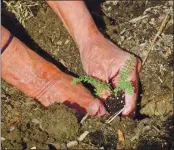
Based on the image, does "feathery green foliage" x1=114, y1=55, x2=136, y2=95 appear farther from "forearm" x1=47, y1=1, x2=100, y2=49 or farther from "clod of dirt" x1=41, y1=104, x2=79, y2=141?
"forearm" x1=47, y1=1, x2=100, y2=49

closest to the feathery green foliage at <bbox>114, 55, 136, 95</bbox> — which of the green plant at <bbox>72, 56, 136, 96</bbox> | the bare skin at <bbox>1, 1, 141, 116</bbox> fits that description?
the green plant at <bbox>72, 56, 136, 96</bbox>

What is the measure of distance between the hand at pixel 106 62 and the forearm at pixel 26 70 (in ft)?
0.68

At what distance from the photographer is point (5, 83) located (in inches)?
116

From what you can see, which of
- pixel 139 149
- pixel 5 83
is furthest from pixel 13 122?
pixel 139 149

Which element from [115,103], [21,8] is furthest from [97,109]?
[21,8]

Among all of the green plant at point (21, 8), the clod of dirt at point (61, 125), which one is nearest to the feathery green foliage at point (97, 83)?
Result: the clod of dirt at point (61, 125)

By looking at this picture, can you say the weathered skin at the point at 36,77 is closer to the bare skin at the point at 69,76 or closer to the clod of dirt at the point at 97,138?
the bare skin at the point at 69,76

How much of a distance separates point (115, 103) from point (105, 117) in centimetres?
21

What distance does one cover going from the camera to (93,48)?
2.84m

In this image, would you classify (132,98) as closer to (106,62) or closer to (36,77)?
(106,62)

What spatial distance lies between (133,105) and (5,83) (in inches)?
33.6

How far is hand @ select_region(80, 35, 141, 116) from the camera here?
260cm

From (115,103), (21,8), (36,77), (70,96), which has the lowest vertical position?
(115,103)

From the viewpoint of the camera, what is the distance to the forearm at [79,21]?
296cm
